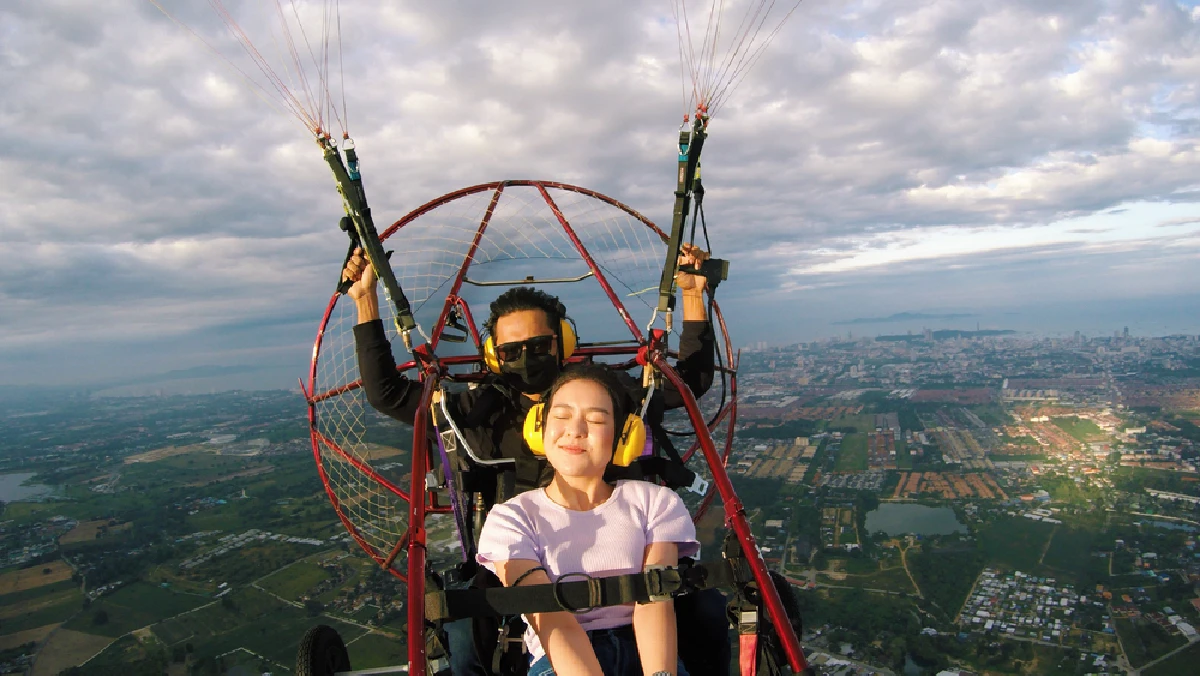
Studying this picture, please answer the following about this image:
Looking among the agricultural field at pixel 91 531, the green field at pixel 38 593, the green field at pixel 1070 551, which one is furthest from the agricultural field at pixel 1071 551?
the agricultural field at pixel 91 531

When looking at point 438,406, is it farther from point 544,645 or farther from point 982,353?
point 982,353

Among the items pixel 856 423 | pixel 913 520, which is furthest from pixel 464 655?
pixel 856 423

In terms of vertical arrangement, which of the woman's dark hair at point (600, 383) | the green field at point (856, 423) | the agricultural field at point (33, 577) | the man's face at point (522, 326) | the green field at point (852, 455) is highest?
the man's face at point (522, 326)

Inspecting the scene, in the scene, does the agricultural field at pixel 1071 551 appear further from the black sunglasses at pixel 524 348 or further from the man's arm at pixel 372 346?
the man's arm at pixel 372 346

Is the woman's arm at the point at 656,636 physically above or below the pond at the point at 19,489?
above

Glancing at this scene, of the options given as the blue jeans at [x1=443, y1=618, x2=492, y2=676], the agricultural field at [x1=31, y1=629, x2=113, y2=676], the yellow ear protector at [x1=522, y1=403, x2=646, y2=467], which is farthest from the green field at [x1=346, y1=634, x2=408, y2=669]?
the yellow ear protector at [x1=522, y1=403, x2=646, y2=467]

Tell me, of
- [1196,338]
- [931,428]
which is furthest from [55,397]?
[1196,338]
